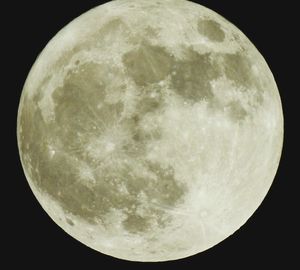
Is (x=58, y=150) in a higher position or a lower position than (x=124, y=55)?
lower

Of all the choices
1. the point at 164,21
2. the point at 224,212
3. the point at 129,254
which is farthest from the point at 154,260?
the point at 164,21

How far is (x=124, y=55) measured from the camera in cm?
425

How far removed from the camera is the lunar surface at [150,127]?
4.16m

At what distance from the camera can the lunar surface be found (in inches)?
164

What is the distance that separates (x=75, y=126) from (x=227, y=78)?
3.77 ft

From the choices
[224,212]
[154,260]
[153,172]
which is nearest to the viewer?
[153,172]

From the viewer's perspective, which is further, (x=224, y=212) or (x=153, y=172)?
(x=224, y=212)

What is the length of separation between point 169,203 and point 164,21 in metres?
1.34

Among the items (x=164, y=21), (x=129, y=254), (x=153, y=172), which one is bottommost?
(x=129, y=254)

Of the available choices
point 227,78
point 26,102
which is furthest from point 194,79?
point 26,102

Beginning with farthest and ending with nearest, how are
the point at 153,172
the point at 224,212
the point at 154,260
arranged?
the point at 154,260 < the point at 224,212 < the point at 153,172

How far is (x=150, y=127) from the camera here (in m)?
4.12

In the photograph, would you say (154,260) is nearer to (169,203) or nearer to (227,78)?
(169,203)

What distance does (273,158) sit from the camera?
4715mm
